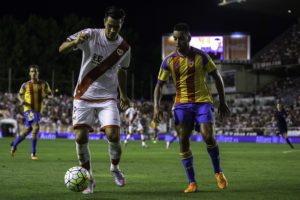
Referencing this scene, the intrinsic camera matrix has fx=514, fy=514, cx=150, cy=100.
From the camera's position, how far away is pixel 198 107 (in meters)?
8.25

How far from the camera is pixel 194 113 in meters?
Answer: 8.34

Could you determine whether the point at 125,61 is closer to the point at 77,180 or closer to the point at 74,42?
the point at 74,42

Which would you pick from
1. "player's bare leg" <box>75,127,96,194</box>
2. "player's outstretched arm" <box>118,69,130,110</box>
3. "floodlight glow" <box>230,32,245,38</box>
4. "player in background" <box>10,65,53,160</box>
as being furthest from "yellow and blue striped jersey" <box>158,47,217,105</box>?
"floodlight glow" <box>230,32,245,38</box>

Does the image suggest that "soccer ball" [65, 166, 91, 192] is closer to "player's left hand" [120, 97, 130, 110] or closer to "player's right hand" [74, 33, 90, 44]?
"player's left hand" [120, 97, 130, 110]

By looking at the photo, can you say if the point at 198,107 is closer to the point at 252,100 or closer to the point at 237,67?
the point at 252,100

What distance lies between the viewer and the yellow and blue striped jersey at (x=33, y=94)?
15.3 m

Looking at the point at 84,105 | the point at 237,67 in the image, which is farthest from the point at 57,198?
the point at 237,67

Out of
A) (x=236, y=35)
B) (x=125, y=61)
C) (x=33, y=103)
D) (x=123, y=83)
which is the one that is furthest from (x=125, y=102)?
(x=236, y=35)

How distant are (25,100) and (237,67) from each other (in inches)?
2044

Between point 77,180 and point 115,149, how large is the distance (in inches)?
35.7

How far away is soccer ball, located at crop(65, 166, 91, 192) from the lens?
7.37 metres

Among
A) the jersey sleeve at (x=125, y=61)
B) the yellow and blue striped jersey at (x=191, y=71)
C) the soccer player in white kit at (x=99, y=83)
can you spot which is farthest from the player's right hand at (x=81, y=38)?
the yellow and blue striped jersey at (x=191, y=71)

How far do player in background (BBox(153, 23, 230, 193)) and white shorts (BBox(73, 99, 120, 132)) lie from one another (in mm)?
781

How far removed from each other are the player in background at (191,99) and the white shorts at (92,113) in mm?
781
